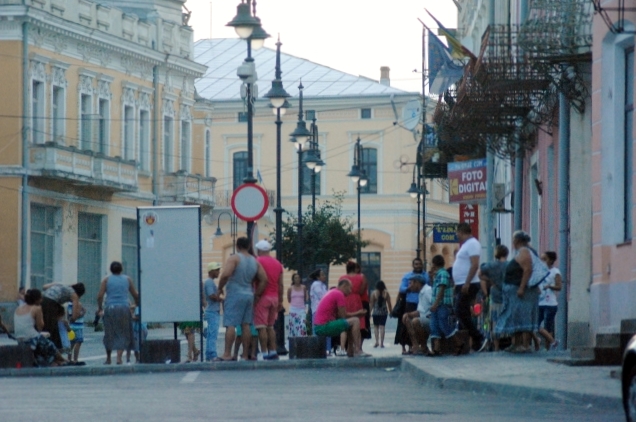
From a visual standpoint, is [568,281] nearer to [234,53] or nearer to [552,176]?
[552,176]

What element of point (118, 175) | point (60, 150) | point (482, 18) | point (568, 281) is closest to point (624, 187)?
point (568, 281)

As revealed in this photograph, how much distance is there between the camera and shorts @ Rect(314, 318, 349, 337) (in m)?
24.2

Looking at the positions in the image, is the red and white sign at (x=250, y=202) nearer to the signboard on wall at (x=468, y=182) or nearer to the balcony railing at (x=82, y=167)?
the signboard on wall at (x=468, y=182)

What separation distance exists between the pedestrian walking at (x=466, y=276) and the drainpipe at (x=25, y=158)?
28067mm

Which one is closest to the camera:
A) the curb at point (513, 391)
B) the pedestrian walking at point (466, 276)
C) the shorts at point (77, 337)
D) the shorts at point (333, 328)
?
Answer: the curb at point (513, 391)

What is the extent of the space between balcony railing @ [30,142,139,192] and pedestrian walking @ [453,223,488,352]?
92.9 feet

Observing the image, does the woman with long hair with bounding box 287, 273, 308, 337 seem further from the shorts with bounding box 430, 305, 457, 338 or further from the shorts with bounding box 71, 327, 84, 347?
the shorts with bounding box 430, 305, 457, 338

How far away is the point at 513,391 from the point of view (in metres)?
15.4

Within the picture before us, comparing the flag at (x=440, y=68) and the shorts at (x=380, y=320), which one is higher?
the flag at (x=440, y=68)

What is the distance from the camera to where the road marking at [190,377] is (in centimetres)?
1952

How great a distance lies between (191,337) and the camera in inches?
1019

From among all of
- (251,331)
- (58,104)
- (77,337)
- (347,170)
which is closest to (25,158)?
(58,104)

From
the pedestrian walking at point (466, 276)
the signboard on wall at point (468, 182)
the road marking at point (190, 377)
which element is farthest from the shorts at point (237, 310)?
the signboard on wall at point (468, 182)

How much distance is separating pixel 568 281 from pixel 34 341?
836cm
